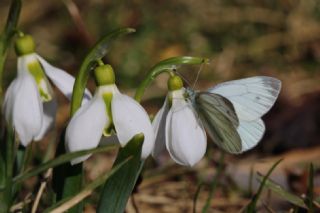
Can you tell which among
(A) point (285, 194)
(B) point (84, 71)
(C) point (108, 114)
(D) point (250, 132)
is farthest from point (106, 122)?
(A) point (285, 194)

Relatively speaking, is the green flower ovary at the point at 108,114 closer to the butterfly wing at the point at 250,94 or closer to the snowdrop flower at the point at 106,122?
the snowdrop flower at the point at 106,122

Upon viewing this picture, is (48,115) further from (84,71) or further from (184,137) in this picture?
(184,137)

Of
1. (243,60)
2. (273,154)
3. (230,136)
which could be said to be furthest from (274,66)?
(230,136)

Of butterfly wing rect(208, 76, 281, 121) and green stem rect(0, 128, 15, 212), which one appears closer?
green stem rect(0, 128, 15, 212)

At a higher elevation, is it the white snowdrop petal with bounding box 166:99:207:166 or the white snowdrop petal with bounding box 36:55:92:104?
the white snowdrop petal with bounding box 36:55:92:104

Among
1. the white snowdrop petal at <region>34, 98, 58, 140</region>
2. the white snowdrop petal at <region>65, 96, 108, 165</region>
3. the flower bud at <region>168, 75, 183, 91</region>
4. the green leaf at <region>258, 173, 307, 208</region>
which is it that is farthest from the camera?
the green leaf at <region>258, 173, 307, 208</region>

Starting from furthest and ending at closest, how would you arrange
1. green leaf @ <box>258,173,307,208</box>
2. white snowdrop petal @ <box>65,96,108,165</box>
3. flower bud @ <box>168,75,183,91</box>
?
green leaf @ <box>258,173,307,208</box> → flower bud @ <box>168,75,183,91</box> → white snowdrop petal @ <box>65,96,108,165</box>

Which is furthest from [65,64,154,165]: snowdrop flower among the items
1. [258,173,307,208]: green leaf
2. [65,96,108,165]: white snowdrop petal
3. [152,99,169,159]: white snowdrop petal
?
[258,173,307,208]: green leaf

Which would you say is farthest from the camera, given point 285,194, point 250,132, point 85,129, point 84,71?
point 285,194

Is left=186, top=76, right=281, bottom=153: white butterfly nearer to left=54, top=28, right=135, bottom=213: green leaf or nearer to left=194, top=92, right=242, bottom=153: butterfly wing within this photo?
left=194, top=92, right=242, bottom=153: butterfly wing
